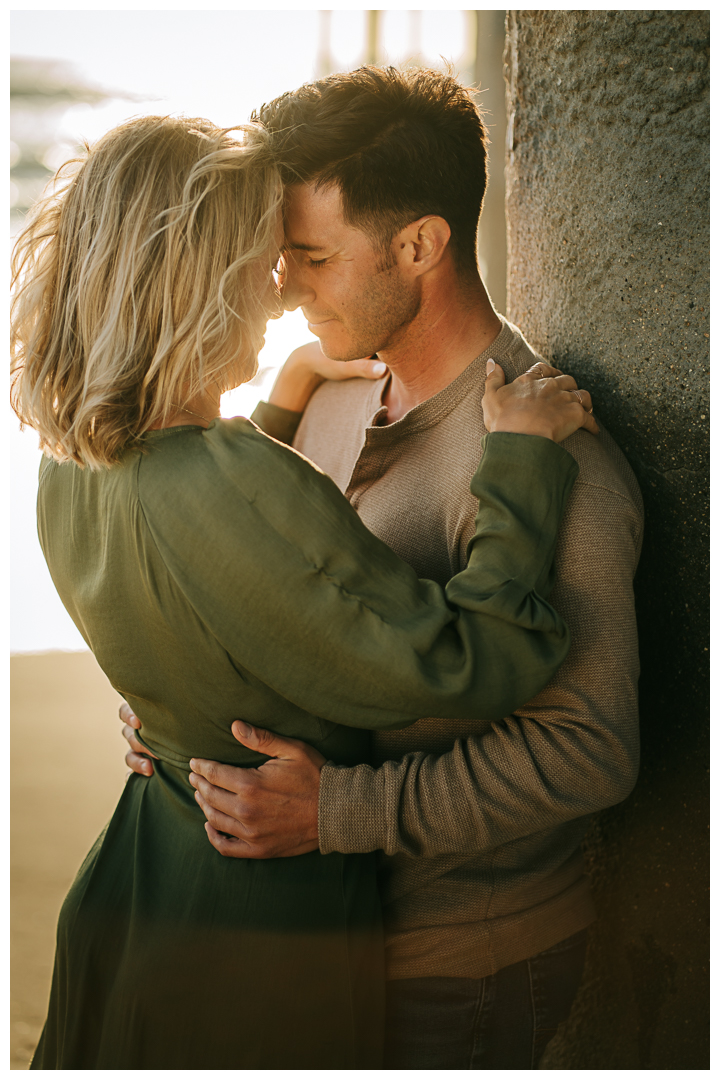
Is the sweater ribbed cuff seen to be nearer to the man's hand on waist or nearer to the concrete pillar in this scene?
the man's hand on waist

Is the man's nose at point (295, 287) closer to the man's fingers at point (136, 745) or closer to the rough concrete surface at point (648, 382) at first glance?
the rough concrete surface at point (648, 382)

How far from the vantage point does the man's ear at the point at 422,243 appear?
1.78 metres

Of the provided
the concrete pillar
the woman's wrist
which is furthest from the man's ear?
the concrete pillar

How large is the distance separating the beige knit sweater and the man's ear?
24 cm

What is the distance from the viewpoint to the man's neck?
71.2 inches

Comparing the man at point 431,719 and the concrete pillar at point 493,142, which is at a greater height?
the concrete pillar at point 493,142

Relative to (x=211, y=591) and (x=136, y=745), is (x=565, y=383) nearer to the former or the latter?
(x=211, y=591)

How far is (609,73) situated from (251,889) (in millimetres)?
1732

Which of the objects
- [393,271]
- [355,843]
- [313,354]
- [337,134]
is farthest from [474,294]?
[355,843]

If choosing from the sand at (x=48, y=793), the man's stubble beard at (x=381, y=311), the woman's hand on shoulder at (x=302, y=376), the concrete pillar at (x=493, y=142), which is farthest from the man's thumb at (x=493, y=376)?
the sand at (x=48, y=793)

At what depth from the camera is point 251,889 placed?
4.58ft

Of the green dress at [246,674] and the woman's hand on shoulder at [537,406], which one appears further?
the woman's hand on shoulder at [537,406]

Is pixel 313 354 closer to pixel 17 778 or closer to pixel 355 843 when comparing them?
pixel 355 843

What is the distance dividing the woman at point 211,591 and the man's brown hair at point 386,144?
35 cm
